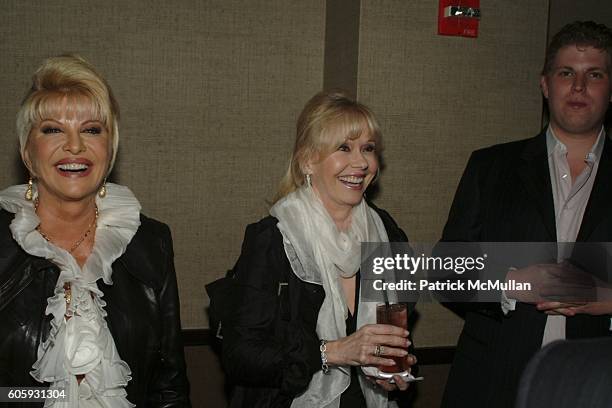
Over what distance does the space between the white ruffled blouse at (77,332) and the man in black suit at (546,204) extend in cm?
122

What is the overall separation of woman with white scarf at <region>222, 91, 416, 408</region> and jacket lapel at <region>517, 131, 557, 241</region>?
1.64 feet

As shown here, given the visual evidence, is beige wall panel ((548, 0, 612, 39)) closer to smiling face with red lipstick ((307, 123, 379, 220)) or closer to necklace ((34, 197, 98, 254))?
smiling face with red lipstick ((307, 123, 379, 220))

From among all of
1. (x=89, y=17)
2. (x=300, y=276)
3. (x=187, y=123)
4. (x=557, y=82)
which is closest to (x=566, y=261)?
(x=557, y=82)

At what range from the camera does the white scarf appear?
7.09ft

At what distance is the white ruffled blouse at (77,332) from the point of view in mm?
1782

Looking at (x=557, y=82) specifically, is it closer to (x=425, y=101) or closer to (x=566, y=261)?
(x=566, y=261)

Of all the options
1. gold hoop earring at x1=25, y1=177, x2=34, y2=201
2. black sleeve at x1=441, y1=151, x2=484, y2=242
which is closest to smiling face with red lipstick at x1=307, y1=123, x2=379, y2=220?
black sleeve at x1=441, y1=151, x2=484, y2=242

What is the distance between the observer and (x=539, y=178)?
2.41 m

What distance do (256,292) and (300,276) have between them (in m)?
0.16

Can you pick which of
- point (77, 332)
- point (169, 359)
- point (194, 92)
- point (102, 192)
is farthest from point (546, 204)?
point (194, 92)

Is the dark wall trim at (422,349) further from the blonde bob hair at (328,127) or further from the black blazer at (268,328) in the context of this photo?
the blonde bob hair at (328,127)

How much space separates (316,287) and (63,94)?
0.95 m

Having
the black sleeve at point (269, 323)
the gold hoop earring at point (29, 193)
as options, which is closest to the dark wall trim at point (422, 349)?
the black sleeve at point (269, 323)

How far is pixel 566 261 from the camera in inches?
91.0
